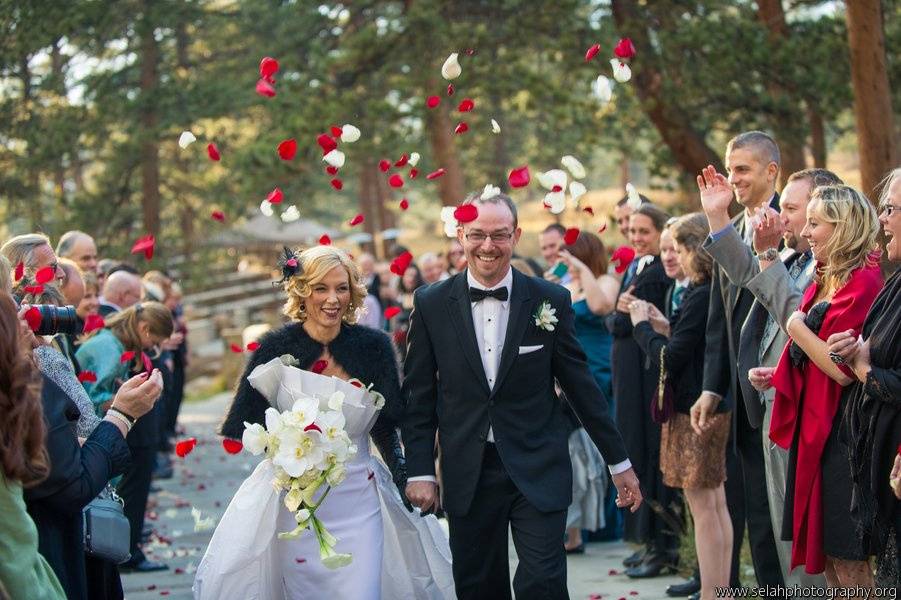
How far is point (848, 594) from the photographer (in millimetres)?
6016

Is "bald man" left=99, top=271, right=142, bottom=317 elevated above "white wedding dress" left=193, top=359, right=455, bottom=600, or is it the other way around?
"bald man" left=99, top=271, right=142, bottom=317

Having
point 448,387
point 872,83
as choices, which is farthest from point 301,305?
point 872,83

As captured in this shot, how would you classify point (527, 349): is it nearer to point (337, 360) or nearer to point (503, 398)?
point (503, 398)

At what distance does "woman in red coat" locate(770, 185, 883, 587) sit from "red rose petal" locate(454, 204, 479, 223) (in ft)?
5.20

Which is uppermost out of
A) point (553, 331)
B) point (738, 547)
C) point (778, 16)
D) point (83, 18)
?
point (83, 18)

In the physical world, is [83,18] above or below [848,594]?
above

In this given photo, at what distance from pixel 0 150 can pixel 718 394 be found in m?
20.1

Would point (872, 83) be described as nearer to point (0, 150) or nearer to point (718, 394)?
point (718, 394)

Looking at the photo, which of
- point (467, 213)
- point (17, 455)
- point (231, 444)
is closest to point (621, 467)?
point (467, 213)

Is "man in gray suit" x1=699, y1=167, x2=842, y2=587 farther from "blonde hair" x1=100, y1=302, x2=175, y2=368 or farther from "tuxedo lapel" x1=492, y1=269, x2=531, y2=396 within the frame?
"blonde hair" x1=100, y1=302, x2=175, y2=368

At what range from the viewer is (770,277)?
6.62m

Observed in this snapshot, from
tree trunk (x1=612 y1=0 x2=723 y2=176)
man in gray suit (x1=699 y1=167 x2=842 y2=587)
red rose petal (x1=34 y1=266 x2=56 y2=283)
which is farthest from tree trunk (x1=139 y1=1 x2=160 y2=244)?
man in gray suit (x1=699 y1=167 x2=842 y2=587)

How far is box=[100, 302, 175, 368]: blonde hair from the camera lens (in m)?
9.99

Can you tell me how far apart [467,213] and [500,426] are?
1.07m
